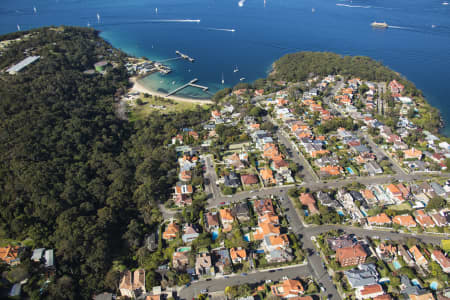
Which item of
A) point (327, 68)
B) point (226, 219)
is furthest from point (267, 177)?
point (327, 68)

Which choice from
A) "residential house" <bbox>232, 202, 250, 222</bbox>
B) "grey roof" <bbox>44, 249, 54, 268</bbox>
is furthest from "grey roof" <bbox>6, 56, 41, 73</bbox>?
"residential house" <bbox>232, 202, 250, 222</bbox>

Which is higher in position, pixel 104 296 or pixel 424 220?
pixel 424 220

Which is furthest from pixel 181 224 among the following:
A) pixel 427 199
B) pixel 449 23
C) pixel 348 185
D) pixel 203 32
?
pixel 449 23

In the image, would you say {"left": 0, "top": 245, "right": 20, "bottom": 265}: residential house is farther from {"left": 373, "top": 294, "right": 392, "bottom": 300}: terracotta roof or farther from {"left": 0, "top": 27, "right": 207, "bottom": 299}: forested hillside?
{"left": 373, "top": 294, "right": 392, "bottom": 300}: terracotta roof

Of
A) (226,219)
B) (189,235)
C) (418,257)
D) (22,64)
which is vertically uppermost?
(22,64)

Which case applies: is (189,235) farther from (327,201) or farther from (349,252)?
(327,201)

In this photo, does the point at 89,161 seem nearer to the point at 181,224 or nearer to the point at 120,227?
the point at 120,227
